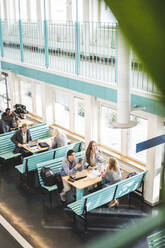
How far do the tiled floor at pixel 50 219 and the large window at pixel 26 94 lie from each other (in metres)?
5.18

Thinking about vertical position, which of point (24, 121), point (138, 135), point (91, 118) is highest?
point (91, 118)

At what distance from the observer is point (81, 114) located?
10.6 meters

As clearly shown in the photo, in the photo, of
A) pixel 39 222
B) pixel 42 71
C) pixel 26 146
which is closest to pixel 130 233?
pixel 39 222

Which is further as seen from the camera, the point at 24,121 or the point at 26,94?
the point at 26,94

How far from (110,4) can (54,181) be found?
800 cm

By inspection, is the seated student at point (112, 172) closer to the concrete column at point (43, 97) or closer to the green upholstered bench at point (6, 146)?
the green upholstered bench at point (6, 146)

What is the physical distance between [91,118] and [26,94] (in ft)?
16.0

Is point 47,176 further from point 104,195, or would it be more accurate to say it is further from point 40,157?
point 104,195

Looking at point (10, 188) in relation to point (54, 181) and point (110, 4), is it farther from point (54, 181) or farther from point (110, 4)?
point (110, 4)

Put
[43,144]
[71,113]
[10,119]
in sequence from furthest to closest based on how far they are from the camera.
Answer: [10,119], [71,113], [43,144]

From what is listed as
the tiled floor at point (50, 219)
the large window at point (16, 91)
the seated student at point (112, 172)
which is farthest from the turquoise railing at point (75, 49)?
the tiled floor at point (50, 219)

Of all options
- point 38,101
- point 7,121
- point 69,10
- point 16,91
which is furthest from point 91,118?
point 16,91

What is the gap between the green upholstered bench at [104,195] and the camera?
6969 millimetres

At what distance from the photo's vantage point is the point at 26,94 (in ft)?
44.8
